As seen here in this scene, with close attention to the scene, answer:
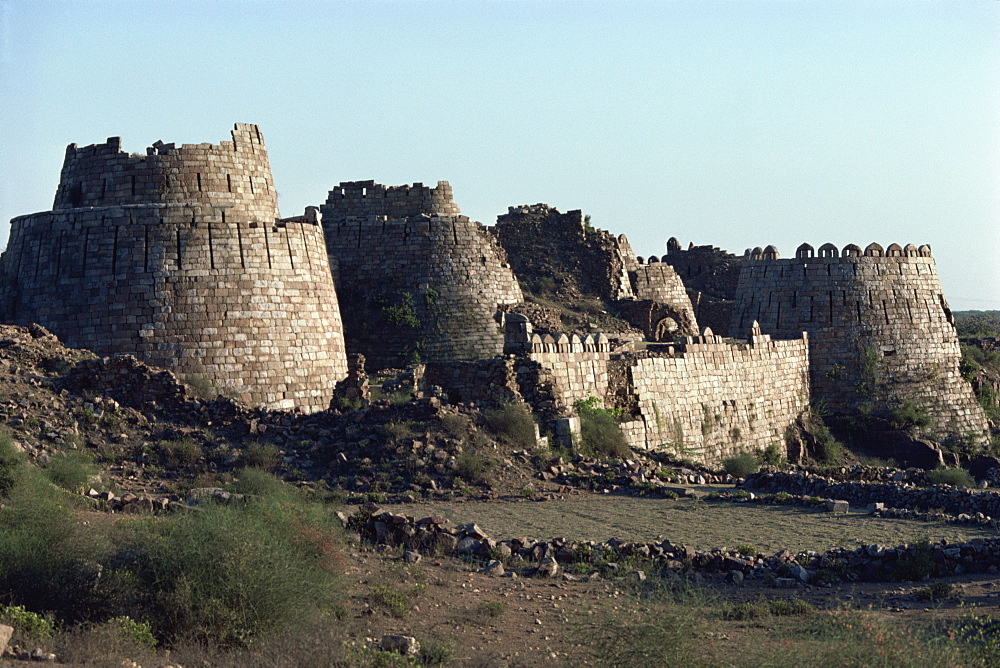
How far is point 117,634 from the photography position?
10.3m

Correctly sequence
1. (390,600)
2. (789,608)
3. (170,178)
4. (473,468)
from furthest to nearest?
(170,178)
(473,468)
(789,608)
(390,600)

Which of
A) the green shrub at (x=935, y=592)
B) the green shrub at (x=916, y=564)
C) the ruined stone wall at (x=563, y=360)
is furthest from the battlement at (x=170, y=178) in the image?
the green shrub at (x=935, y=592)

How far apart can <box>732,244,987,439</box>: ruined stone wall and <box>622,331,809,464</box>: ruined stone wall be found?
0.73 meters

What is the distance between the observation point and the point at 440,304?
28031 millimetres

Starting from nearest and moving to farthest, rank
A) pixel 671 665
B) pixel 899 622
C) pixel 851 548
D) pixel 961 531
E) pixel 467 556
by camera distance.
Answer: pixel 671 665 < pixel 899 622 < pixel 467 556 < pixel 851 548 < pixel 961 531

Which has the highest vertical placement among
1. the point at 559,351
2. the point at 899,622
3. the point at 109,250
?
the point at 109,250

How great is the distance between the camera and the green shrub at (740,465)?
23359mm

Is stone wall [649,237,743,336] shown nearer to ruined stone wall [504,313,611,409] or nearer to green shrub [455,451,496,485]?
ruined stone wall [504,313,611,409]

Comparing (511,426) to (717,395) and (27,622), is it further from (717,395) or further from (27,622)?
(27,622)

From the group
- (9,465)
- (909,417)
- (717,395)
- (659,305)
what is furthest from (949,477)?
(9,465)

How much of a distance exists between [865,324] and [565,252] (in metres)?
8.42

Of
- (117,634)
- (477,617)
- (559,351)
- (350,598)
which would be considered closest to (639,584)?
(477,617)

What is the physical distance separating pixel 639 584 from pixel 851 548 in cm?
369

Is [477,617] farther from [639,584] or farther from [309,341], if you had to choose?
[309,341]
